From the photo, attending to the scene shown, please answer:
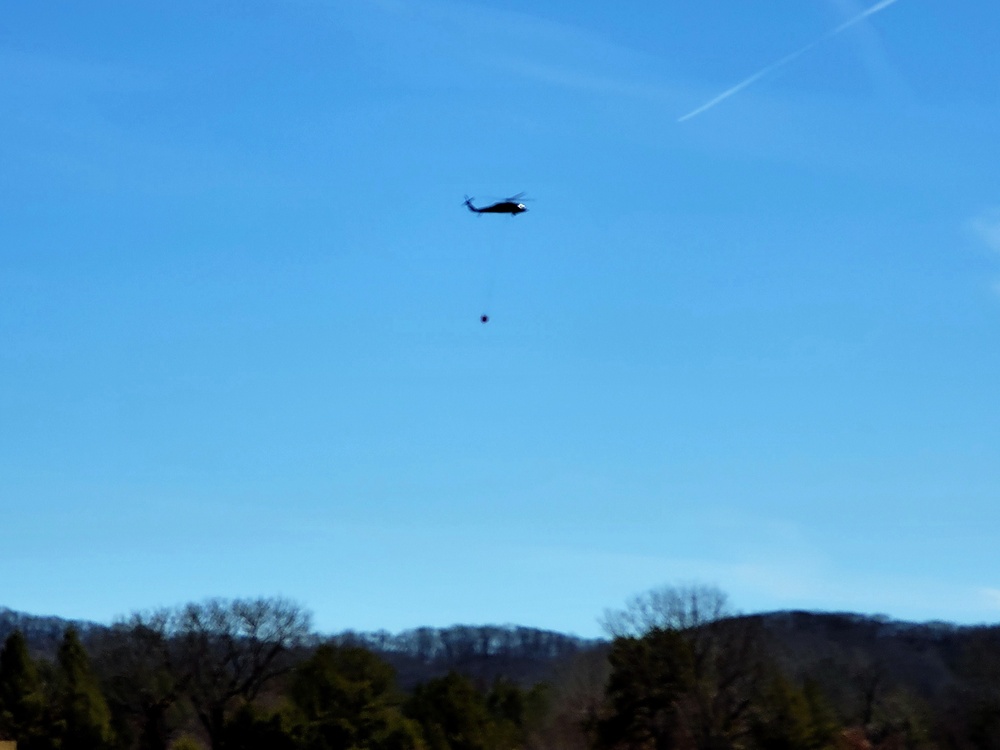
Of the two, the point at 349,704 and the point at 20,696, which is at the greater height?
the point at 20,696

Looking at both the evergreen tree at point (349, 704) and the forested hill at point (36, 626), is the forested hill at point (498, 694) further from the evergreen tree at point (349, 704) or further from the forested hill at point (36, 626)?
the forested hill at point (36, 626)

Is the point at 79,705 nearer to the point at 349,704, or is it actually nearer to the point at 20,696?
the point at 20,696

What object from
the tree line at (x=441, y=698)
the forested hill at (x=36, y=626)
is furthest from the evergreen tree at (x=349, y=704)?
the forested hill at (x=36, y=626)

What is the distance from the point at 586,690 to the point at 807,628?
279 ft

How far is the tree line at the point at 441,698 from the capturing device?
7256cm

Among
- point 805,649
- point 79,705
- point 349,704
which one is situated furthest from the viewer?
point 805,649

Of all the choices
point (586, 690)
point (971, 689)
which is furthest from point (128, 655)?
point (971, 689)

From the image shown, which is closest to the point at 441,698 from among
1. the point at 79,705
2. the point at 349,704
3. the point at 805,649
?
the point at 349,704

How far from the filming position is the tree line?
72.6 metres

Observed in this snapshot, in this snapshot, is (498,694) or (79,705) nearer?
(79,705)

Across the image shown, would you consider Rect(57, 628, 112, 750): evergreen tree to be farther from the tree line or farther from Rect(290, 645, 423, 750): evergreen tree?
Rect(290, 645, 423, 750): evergreen tree

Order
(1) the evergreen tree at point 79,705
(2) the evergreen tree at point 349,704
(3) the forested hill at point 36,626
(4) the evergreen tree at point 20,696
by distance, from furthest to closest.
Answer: (3) the forested hill at point 36,626, (1) the evergreen tree at point 79,705, (4) the evergreen tree at point 20,696, (2) the evergreen tree at point 349,704

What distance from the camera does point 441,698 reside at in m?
79.2

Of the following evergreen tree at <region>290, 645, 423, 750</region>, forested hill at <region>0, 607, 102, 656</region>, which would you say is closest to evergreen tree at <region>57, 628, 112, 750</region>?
Result: evergreen tree at <region>290, 645, 423, 750</region>
